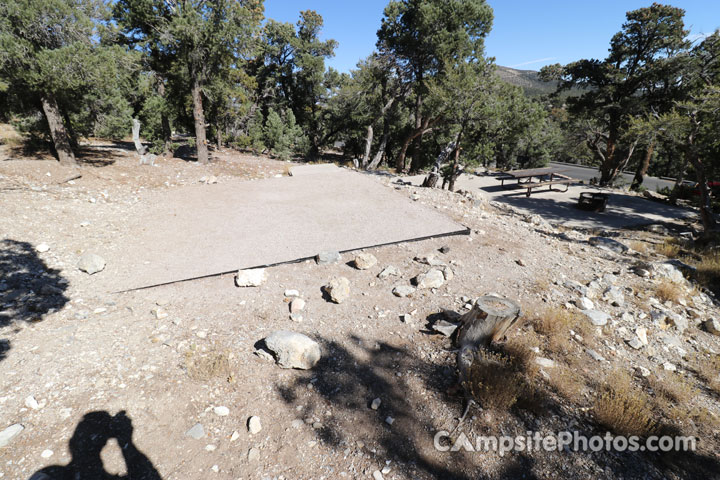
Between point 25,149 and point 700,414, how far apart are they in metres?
17.8

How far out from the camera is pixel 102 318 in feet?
13.1

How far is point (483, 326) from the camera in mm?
3504

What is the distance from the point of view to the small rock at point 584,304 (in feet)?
15.4

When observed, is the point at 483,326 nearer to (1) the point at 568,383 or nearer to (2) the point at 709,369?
(1) the point at 568,383

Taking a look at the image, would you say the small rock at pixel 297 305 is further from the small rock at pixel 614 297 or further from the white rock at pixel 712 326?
the white rock at pixel 712 326

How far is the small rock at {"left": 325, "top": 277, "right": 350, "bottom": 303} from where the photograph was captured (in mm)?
4489

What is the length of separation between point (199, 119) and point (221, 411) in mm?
13188

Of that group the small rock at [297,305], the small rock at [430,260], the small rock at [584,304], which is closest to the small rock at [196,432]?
the small rock at [297,305]

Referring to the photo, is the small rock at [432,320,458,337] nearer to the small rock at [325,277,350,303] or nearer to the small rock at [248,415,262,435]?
the small rock at [325,277,350,303]

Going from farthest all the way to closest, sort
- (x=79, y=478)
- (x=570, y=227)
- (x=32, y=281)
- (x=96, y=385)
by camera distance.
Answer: (x=570, y=227) < (x=32, y=281) < (x=96, y=385) < (x=79, y=478)

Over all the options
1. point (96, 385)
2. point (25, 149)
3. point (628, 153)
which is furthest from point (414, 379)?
point (628, 153)

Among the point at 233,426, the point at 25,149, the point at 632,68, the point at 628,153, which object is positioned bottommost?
the point at 233,426

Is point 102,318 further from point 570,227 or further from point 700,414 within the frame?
point 570,227

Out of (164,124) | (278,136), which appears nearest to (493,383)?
(164,124)
